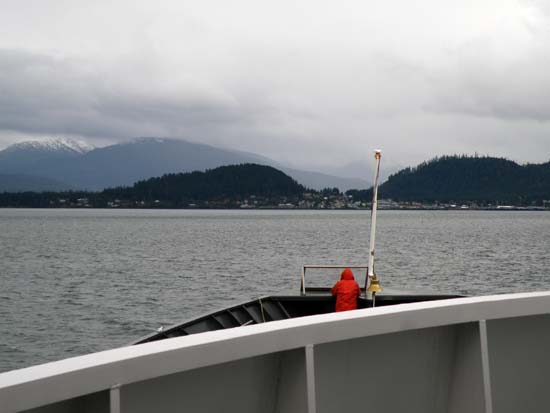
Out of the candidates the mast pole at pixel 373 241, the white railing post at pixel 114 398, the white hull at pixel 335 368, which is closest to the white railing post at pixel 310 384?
the white hull at pixel 335 368

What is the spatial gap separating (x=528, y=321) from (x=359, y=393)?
1.28 m

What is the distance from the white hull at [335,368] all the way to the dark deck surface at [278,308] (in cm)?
965

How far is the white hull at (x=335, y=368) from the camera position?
2908 mm

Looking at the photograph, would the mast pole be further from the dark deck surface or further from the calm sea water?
the calm sea water

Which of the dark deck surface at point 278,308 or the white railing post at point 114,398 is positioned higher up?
the white railing post at point 114,398

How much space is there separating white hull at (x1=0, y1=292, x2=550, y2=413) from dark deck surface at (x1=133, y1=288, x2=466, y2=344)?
9.65m

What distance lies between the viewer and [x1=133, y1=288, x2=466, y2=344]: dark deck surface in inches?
577

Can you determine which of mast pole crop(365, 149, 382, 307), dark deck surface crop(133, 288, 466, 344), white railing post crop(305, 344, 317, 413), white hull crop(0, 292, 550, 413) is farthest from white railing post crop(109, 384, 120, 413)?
mast pole crop(365, 149, 382, 307)

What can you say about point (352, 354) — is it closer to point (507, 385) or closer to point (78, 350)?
point (507, 385)

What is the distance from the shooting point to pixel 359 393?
13.0 ft

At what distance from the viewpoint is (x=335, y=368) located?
12.5ft

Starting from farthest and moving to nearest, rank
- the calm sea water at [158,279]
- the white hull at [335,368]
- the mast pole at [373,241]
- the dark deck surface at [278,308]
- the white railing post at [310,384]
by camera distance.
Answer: the calm sea water at [158,279]
the dark deck surface at [278,308]
the mast pole at [373,241]
the white railing post at [310,384]
the white hull at [335,368]

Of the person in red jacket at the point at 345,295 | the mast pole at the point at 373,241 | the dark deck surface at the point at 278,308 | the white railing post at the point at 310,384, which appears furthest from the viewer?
the dark deck surface at the point at 278,308

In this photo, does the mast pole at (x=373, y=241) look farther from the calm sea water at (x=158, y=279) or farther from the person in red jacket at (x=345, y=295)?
the calm sea water at (x=158, y=279)
